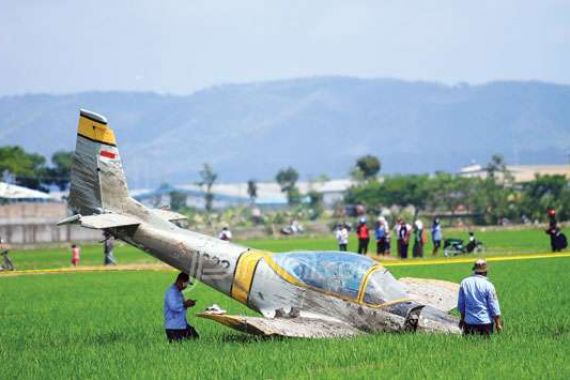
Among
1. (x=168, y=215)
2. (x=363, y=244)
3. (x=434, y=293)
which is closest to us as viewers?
(x=434, y=293)

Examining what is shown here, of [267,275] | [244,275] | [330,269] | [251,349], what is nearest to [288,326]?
[251,349]

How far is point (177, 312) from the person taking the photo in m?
22.6

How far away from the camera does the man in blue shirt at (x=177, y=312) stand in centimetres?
2242

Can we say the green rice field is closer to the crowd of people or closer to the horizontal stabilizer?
the horizontal stabilizer

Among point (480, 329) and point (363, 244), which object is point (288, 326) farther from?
point (363, 244)

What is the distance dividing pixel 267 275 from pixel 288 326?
1584 mm

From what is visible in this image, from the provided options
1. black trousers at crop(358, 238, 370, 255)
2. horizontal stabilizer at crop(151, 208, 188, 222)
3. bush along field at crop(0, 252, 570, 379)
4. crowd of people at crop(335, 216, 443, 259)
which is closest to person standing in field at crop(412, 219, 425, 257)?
crowd of people at crop(335, 216, 443, 259)

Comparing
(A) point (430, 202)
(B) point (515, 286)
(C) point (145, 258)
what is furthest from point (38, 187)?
(B) point (515, 286)

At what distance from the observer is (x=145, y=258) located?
72125mm

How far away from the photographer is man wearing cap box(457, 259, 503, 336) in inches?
817

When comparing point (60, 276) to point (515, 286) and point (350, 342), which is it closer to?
point (515, 286)

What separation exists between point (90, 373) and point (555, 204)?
109217 millimetres

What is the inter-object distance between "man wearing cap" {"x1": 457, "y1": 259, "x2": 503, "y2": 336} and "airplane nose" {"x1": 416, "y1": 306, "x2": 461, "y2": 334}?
0.56 metres

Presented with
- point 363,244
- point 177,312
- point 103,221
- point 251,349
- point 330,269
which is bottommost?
point 251,349
